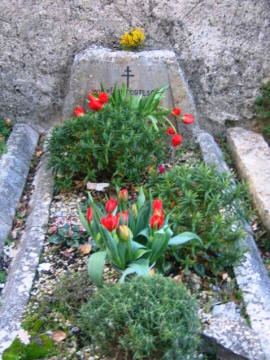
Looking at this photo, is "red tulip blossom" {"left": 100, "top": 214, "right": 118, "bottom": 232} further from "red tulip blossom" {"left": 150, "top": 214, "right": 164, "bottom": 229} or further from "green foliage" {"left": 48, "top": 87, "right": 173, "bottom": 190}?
"green foliage" {"left": 48, "top": 87, "right": 173, "bottom": 190}

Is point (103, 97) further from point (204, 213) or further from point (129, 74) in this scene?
point (204, 213)

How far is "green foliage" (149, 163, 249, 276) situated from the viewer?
10.2 feet

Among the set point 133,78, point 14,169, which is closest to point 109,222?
point 14,169

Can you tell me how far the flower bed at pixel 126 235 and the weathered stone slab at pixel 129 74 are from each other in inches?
19.3

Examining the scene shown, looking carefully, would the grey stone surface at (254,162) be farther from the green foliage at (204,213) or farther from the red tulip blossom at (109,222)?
the red tulip blossom at (109,222)

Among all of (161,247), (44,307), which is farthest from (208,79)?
(44,307)

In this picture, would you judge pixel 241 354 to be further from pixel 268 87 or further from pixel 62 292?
pixel 268 87

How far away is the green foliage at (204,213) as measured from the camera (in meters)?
3.10

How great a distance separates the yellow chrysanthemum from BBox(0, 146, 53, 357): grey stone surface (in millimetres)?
1387

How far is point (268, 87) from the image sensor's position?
4.96 m

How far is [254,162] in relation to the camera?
176 inches

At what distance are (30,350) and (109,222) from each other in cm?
74

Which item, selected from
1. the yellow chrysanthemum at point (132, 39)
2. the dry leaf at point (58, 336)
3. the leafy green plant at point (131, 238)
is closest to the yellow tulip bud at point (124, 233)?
the leafy green plant at point (131, 238)

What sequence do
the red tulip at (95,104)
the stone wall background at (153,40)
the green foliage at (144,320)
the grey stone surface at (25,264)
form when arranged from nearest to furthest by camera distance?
the green foliage at (144,320), the grey stone surface at (25,264), the red tulip at (95,104), the stone wall background at (153,40)
